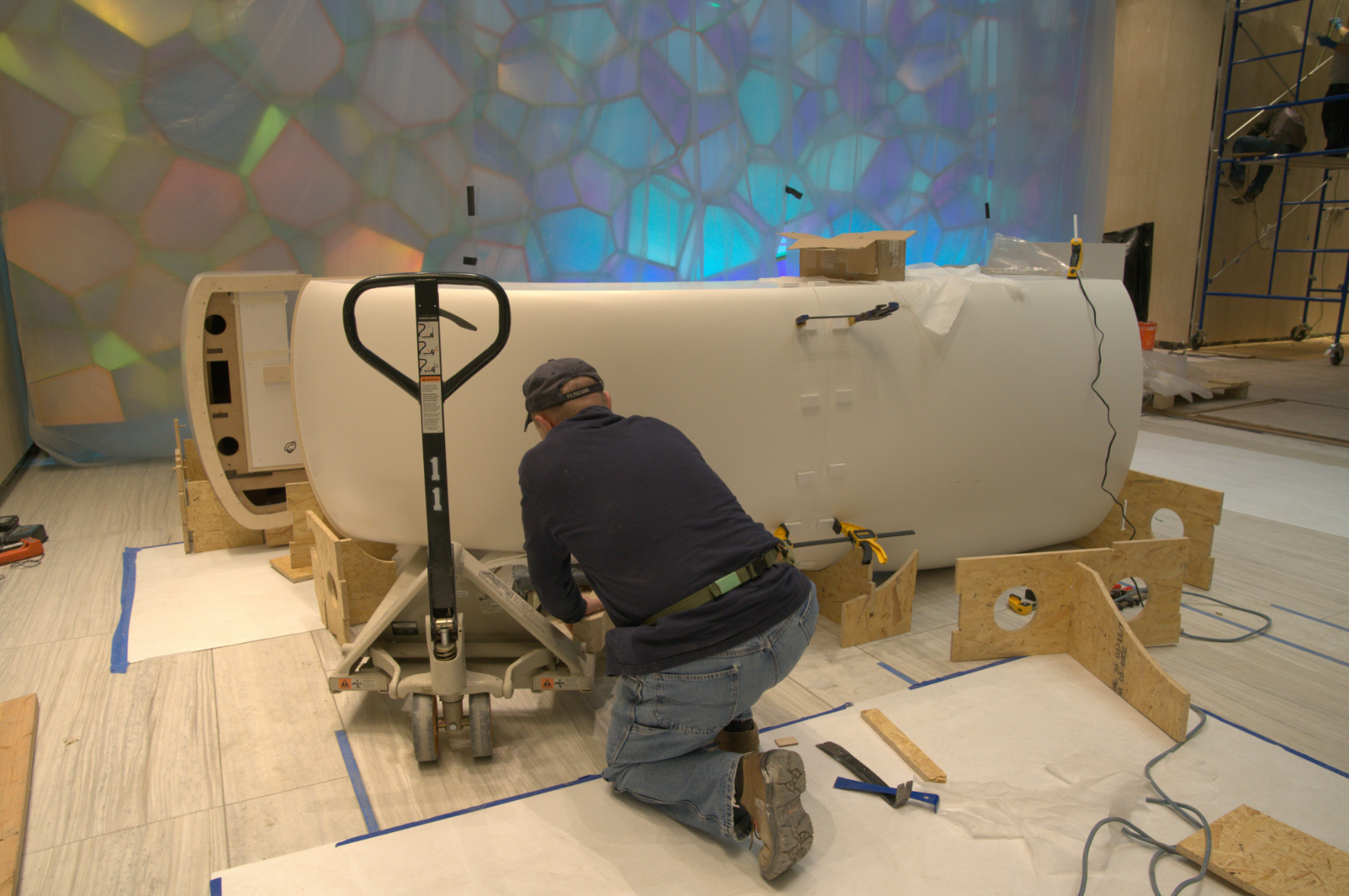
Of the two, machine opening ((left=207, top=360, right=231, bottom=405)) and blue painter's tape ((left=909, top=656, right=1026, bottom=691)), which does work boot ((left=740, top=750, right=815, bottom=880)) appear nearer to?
blue painter's tape ((left=909, top=656, right=1026, bottom=691))

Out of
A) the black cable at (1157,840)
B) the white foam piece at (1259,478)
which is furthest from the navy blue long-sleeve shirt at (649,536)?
the white foam piece at (1259,478)

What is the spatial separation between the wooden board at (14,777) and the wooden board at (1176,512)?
2927mm

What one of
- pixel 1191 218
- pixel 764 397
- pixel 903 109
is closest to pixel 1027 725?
pixel 764 397

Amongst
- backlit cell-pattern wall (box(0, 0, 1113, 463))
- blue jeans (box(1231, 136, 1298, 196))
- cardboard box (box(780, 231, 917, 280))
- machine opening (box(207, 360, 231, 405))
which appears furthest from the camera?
blue jeans (box(1231, 136, 1298, 196))

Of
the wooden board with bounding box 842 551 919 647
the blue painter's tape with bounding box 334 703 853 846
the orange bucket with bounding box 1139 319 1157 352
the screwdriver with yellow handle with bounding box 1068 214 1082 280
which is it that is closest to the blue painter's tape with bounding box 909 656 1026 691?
the wooden board with bounding box 842 551 919 647

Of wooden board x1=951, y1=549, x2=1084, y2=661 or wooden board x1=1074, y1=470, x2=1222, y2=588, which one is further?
wooden board x1=1074, y1=470, x2=1222, y2=588

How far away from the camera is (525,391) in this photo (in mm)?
1752

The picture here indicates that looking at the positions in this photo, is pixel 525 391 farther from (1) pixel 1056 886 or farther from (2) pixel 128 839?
(1) pixel 1056 886

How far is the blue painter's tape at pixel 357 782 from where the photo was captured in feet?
5.31

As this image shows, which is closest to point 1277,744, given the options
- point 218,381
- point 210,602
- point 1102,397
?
point 1102,397

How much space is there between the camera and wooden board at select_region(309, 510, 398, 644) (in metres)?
Result: 2.32

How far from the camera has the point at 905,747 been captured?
1827 mm

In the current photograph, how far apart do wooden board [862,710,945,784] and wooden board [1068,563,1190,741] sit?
21.9 inches

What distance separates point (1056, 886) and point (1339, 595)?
6.16 ft
